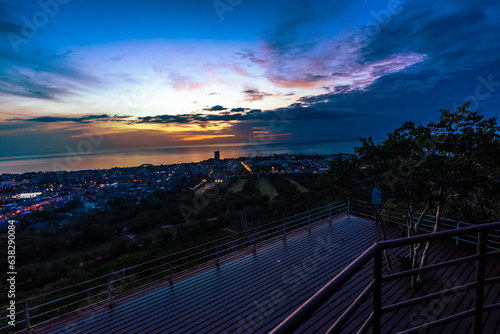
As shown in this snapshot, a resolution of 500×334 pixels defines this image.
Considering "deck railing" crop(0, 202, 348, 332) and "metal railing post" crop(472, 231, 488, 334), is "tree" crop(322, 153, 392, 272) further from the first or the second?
"metal railing post" crop(472, 231, 488, 334)

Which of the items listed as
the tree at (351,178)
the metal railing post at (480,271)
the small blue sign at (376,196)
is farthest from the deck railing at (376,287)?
the small blue sign at (376,196)

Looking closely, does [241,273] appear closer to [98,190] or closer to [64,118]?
[98,190]

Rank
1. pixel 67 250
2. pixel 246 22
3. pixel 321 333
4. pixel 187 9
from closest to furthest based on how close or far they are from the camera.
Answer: pixel 321 333 < pixel 187 9 < pixel 246 22 < pixel 67 250

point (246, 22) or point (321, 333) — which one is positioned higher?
point (246, 22)

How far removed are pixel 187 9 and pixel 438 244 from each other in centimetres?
1123

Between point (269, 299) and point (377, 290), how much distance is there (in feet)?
12.5

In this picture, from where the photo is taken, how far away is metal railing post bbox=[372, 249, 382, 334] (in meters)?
0.95

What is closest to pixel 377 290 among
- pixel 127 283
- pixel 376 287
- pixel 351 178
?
pixel 376 287

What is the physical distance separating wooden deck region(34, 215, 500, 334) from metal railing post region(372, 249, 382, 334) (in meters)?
3.05

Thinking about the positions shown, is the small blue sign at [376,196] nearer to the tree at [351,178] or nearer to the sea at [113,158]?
the tree at [351,178]

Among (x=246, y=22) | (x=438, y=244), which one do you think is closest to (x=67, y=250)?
(x=246, y=22)

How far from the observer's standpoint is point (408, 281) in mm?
4648

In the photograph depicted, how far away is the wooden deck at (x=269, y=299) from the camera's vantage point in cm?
356

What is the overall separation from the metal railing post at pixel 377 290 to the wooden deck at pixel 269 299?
3048mm
